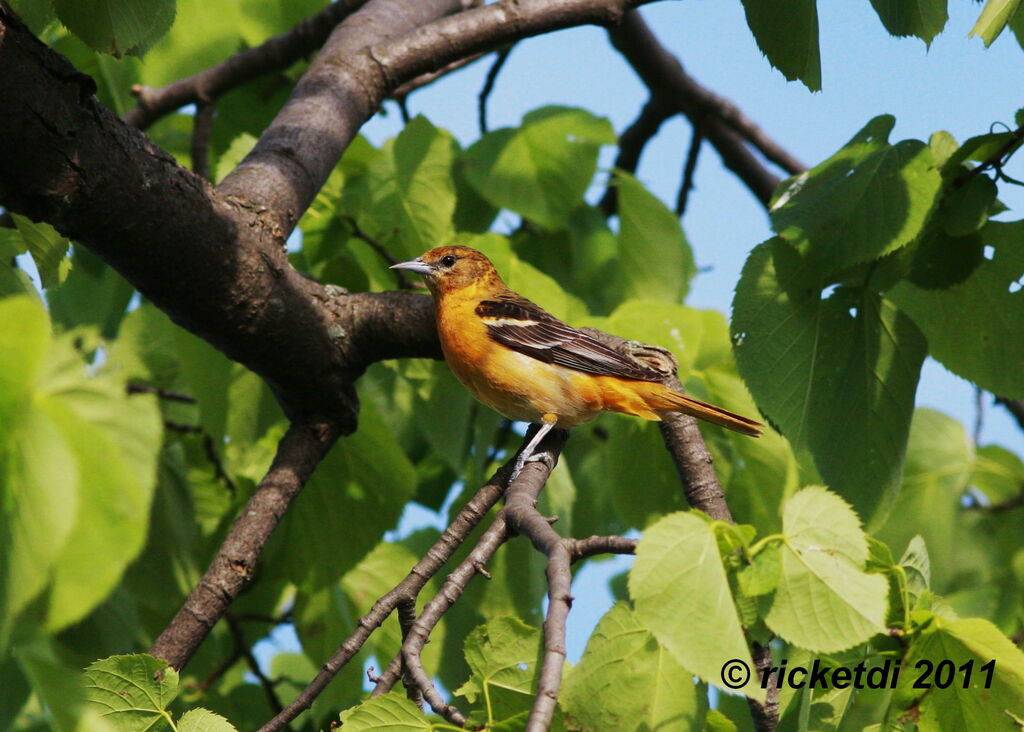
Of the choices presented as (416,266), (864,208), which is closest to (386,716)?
(864,208)

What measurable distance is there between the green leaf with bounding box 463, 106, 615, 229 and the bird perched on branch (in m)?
0.38

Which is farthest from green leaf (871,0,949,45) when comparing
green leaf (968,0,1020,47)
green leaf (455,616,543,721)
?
green leaf (455,616,543,721)

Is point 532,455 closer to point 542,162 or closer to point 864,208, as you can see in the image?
point 864,208

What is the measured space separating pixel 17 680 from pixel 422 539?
11.1ft

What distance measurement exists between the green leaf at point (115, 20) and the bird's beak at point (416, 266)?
2.21 meters

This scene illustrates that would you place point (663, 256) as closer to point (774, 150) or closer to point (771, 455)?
point (771, 455)

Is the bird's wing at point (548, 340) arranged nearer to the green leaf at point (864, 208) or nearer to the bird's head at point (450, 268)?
the bird's head at point (450, 268)

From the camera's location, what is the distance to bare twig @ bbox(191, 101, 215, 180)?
17.0 ft

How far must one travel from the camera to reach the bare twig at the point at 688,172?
24.5ft

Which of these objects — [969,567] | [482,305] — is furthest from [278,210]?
[969,567]

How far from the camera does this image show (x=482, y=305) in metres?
5.30

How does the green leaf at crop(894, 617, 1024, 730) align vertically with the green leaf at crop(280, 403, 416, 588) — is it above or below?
below

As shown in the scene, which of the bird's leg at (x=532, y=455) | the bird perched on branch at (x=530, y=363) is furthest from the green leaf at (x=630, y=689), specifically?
the bird perched on branch at (x=530, y=363)

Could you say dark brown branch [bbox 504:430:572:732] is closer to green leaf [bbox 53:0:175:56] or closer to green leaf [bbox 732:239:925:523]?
green leaf [bbox 732:239:925:523]
